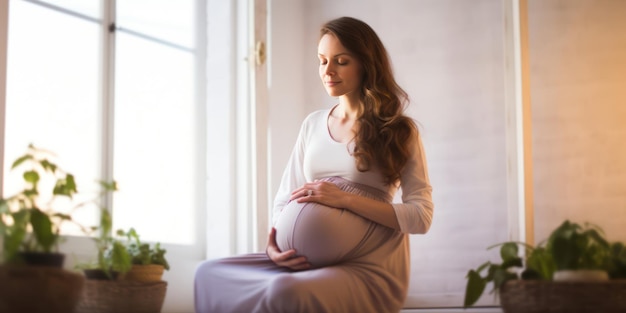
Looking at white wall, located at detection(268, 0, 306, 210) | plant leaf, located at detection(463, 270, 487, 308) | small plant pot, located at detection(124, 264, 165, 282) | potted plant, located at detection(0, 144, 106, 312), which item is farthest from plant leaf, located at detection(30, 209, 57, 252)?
white wall, located at detection(268, 0, 306, 210)

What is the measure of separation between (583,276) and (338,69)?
3.97 feet

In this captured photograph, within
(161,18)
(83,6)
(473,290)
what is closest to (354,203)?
(473,290)

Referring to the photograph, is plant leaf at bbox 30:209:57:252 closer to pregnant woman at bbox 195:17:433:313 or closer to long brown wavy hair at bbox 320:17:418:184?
pregnant woman at bbox 195:17:433:313

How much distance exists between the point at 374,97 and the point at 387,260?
0.56 meters

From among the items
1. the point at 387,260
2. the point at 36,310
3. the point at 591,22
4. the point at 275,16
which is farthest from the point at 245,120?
the point at 36,310

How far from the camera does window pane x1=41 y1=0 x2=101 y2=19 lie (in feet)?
10.8

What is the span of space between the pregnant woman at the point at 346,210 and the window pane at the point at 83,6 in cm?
93

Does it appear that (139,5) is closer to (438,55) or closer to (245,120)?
(245,120)

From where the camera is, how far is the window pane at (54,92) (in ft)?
10.1

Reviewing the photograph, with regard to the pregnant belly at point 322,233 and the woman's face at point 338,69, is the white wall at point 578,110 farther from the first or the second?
the pregnant belly at point 322,233

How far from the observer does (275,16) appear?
13.4 feet

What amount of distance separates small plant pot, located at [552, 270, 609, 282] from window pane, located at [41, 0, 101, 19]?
6.76 feet

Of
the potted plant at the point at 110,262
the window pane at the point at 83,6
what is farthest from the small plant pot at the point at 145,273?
the window pane at the point at 83,6

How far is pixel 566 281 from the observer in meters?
2.15
